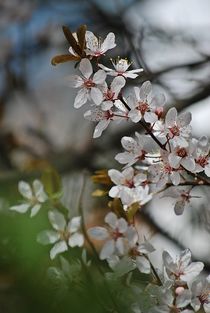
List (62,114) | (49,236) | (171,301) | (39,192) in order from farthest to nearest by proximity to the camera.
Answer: (62,114), (39,192), (49,236), (171,301)

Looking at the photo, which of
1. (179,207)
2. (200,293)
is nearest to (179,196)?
(179,207)

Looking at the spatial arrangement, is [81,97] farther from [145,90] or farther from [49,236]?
[49,236]

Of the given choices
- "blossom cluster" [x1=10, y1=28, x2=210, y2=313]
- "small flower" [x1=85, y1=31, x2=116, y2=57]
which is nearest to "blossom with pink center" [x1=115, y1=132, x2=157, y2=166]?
"blossom cluster" [x1=10, y1=28, x2=210, y2=313]

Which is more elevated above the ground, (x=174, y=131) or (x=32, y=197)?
(x=174, y=131)

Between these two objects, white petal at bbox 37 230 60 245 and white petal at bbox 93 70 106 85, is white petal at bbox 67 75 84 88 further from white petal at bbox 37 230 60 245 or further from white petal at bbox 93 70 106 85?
white petal at bbox 37 230 60 245

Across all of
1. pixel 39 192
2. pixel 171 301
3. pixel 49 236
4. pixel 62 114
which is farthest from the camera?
pixel 62 114

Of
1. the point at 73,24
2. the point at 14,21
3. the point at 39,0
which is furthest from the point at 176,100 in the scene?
the point at 14,21
